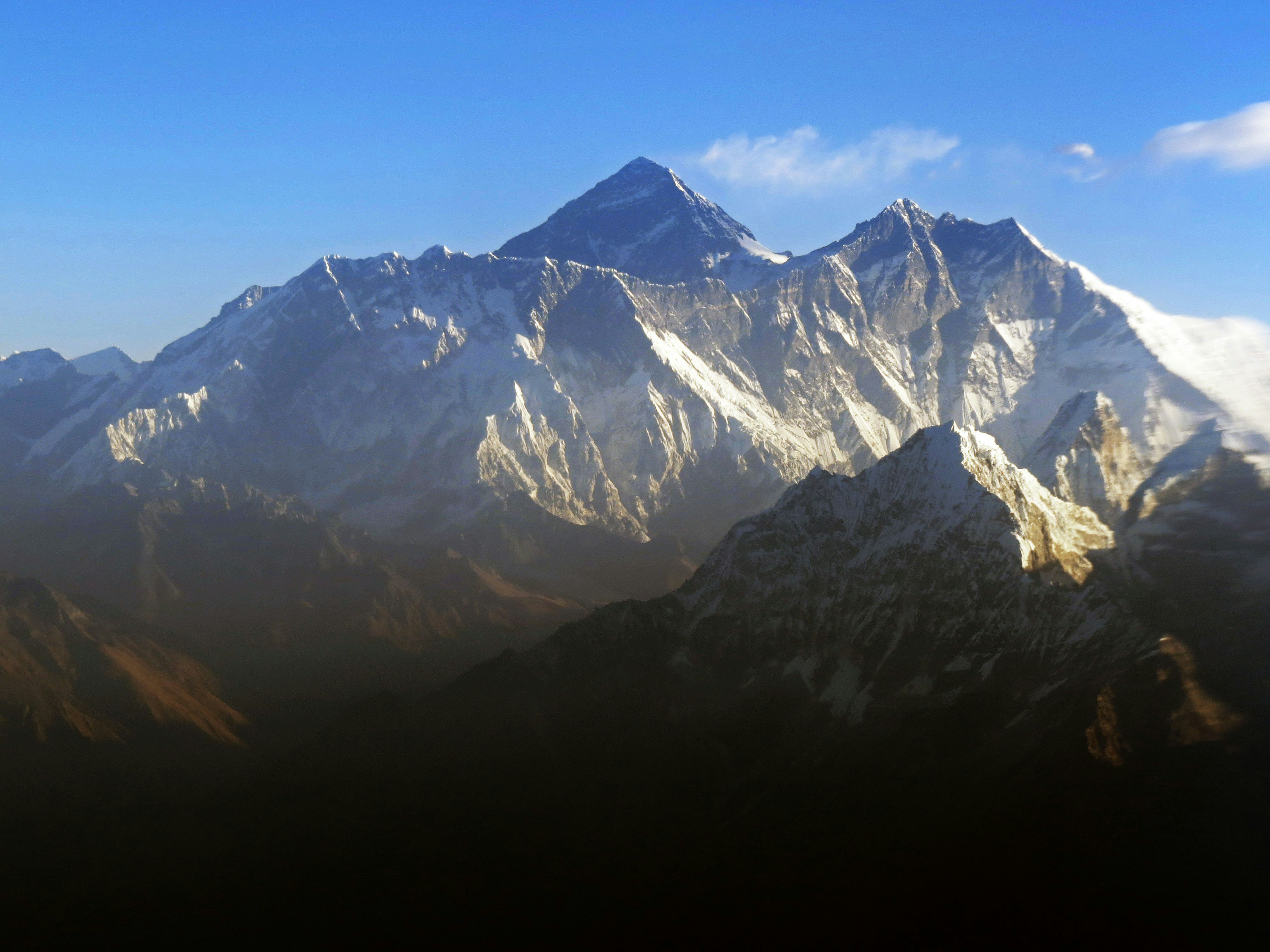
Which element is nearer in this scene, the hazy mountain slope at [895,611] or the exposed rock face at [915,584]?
the hazy mountain slope at [895,611]

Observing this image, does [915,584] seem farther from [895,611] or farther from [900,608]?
[895,611]

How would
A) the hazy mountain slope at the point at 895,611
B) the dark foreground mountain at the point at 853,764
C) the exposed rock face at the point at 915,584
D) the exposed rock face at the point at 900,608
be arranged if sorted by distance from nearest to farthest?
→ the dark foreground mountain at the point at 853,764 < the hazy mountain slope at the point at 895,611 < the exposed rock face at the point at 900,608 < the exposed rock face at the point at 915,584

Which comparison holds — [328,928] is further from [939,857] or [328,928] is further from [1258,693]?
[1258,693]

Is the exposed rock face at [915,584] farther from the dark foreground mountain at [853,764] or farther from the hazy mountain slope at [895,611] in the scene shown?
the dark foreground mountain at [853,764]

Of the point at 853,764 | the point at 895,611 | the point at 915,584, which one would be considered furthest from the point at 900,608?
the point at 853,764

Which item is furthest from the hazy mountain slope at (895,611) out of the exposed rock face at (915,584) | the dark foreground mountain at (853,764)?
the dark foreground mountain at (853,764)

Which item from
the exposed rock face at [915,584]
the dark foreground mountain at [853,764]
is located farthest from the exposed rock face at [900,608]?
the dark foreground mountain at [853,764]

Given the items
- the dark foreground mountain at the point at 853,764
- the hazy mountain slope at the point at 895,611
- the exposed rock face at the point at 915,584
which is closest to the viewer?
the dark foreground mountain at the point at 853,764

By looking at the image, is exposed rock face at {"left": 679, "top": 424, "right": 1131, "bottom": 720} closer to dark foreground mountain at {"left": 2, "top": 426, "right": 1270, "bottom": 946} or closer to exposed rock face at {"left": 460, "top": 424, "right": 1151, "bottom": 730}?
exposed rock face at {"left": 460, "top": 424, "right": 1151, "bottom": 730}
